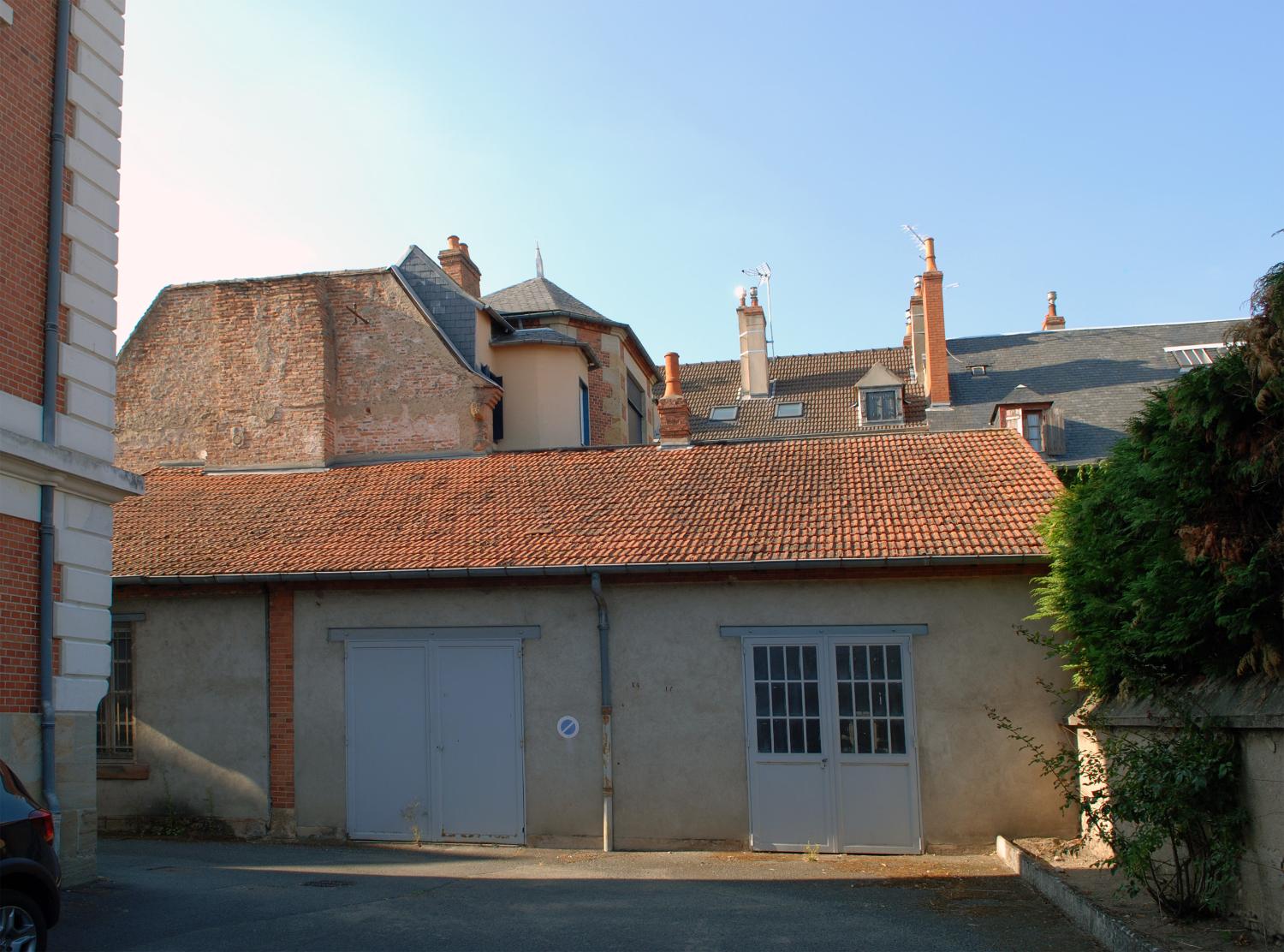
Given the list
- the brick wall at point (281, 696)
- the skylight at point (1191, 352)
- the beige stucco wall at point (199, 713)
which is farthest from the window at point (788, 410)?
the beige stucco wall at point (199, 713)

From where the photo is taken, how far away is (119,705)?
48.1ft

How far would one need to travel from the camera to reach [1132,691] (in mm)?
8953

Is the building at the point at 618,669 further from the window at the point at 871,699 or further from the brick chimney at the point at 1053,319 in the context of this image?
the brick chimney at the point at 1053,319

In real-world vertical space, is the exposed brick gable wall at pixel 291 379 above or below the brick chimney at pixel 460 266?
below

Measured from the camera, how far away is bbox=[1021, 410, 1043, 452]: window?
29.7 metres

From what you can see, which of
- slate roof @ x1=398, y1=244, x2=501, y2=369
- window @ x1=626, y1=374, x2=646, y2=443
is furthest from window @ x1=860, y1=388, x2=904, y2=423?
slate roof @ x1=398, y1=244, x2=501, y2=369

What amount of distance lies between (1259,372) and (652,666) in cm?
799

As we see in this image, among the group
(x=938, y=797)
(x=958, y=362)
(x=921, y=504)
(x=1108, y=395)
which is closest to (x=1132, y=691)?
(x=938, y=797)

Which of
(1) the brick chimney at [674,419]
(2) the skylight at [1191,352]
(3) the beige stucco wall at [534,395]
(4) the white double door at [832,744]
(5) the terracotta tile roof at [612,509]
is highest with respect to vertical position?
(2) the skylight at [1191,352]

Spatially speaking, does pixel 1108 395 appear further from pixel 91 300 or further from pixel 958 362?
pixel 91 300

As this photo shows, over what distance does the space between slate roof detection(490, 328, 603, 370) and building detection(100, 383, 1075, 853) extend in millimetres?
7449

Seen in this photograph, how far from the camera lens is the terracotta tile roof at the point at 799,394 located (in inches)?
1511

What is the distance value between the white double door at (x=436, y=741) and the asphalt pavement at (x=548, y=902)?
511mm

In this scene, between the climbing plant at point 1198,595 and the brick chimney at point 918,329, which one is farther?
the brick chimney at point 918,329
